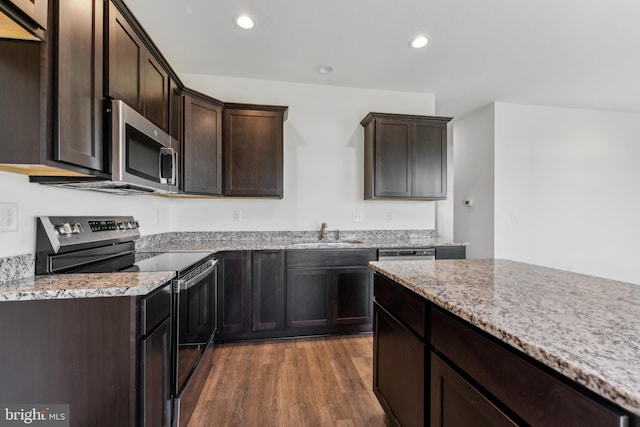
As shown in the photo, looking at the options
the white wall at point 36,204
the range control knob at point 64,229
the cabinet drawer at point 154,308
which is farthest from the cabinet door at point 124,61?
the cabinet drawer at point 154,308

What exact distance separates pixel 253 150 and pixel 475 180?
3.23 m

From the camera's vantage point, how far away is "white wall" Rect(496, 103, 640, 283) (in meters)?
3.82

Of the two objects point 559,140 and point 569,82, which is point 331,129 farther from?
point 559,140

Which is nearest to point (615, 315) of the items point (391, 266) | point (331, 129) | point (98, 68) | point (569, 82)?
point (391, 266)

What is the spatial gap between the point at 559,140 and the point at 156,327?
511 centimetres

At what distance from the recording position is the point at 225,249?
8.25ft

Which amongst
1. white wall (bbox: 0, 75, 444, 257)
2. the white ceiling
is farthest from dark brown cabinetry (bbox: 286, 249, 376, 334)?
the white ceiling

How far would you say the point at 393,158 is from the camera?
3.11 m

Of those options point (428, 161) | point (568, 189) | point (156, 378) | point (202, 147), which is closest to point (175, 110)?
point (202, 147)

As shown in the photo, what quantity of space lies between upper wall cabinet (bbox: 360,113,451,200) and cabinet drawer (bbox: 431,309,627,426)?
7.38ft

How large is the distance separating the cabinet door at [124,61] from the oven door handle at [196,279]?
1.04m

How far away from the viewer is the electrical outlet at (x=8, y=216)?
3.96ft

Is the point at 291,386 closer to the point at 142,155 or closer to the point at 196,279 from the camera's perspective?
the point at 196,279

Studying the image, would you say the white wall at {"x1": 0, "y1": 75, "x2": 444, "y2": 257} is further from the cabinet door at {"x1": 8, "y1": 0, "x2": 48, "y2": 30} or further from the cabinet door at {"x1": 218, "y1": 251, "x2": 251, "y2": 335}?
the cabinet door at {"x1": 8, "y1": 0, "x2": 48, "y2": 30}
